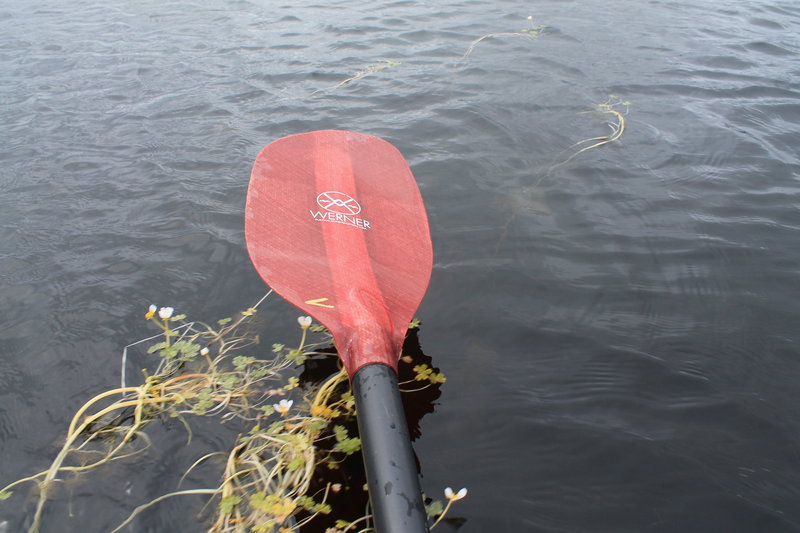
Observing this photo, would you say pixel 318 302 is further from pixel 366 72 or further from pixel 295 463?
pixel 366 72

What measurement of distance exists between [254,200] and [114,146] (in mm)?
2214

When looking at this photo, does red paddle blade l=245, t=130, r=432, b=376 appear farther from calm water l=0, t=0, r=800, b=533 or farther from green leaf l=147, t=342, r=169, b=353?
green leaf l=147, t=342, r=169, b=353

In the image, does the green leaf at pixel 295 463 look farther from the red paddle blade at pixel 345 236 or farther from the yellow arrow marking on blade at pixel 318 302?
the yellow arrow marking on blade at pixel 318 302

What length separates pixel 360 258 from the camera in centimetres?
253

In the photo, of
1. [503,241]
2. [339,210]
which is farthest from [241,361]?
[503,241]

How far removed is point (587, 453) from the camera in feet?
6.82

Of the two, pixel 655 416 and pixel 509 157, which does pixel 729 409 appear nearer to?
pixel 655 416

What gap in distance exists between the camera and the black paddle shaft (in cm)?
157

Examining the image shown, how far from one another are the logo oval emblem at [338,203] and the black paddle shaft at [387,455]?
3.30 feet

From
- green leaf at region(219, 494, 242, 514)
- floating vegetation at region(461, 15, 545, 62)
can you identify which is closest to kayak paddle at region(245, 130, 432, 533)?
green leaf at region(219, 494, 242, 514)

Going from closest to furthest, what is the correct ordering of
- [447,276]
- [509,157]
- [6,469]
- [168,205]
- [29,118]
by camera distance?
1. [6,469]
2. [447,276]
3. [168,205]
4. [509,157]
5. [29,118]

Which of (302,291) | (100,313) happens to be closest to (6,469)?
(100,313)

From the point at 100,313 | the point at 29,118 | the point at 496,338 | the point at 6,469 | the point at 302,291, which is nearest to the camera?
the point at 6,469

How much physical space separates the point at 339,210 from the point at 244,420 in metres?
1.10
